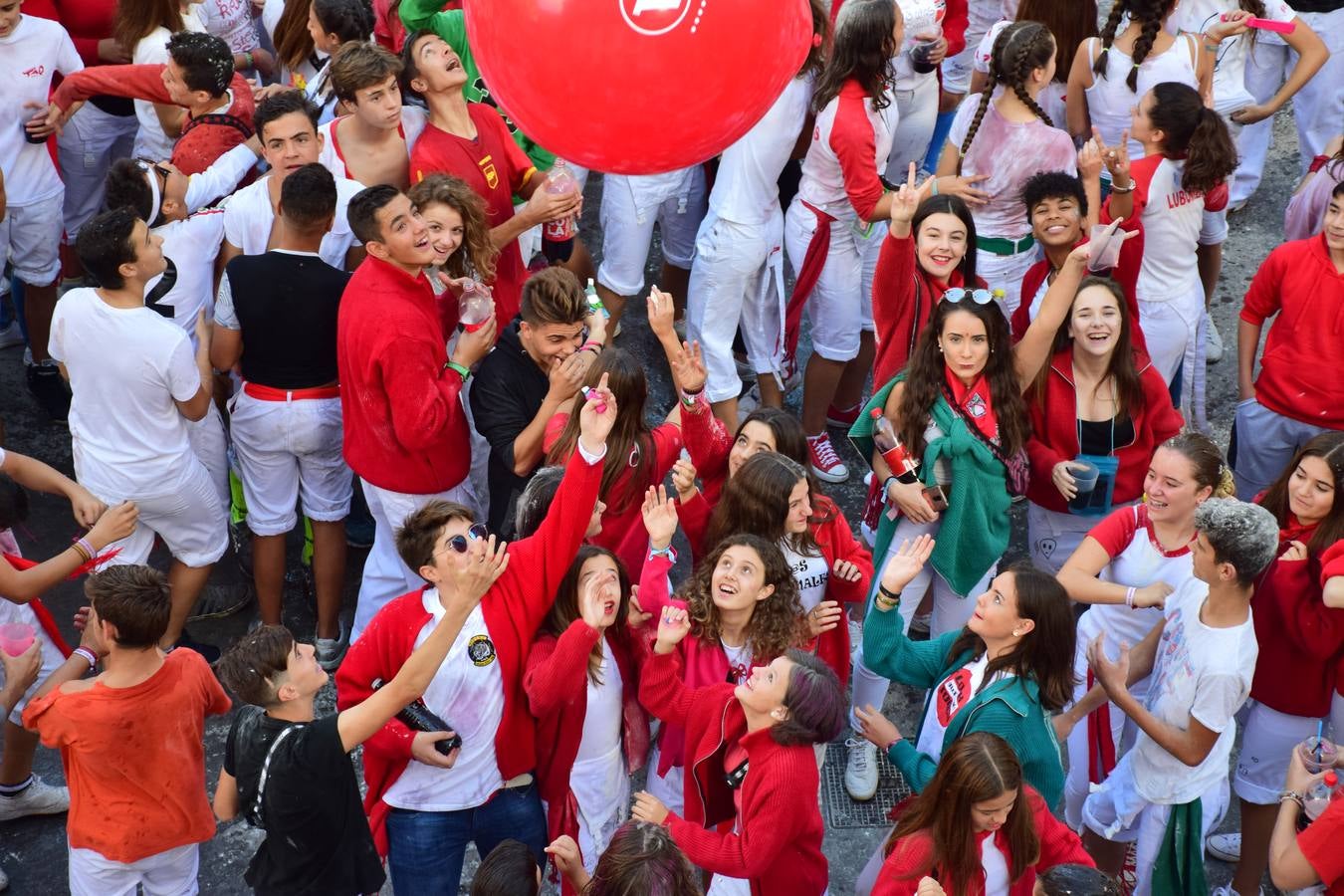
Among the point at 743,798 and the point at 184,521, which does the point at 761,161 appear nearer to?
the point at 184,521

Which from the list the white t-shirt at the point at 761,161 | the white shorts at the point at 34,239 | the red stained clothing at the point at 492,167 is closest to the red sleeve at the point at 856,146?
the white t-shirt at the point at 761,161

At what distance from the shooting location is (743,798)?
355 centimetres

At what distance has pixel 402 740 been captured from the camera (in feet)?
12.0

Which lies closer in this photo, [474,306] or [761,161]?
[474,306]

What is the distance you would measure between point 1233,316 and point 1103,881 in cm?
462

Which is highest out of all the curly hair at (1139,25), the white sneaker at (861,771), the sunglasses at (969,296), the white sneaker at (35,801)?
the curly hair at (1139,25)

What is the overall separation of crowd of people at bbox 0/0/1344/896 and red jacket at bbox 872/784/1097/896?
0.01 meters

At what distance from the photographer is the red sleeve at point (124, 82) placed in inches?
223

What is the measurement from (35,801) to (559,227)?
2.70 meters

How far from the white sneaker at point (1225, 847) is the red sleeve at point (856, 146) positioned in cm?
255

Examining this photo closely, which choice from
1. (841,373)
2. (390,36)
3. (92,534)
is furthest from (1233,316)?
(92,534)

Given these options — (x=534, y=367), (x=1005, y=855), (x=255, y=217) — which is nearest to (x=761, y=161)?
(x=534, y=367)

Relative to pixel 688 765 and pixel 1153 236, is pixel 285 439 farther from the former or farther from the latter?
pixel 1153 236

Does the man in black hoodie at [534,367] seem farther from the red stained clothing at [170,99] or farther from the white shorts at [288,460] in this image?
the red stained clothing at [170,99]
